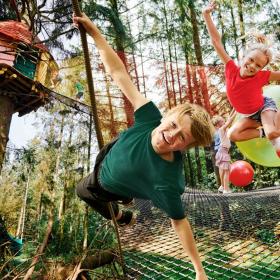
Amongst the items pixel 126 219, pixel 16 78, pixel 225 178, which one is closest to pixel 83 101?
pixel 16 78

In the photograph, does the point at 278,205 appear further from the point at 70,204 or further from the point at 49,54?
the point at 49,54

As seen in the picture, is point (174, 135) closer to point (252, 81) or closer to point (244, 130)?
point (252, 81)

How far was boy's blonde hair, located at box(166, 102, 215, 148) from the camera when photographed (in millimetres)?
1034

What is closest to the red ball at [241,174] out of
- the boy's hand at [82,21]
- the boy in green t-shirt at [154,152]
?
the boy in green t-shirt at [154,152]

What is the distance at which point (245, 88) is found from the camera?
1.99 m

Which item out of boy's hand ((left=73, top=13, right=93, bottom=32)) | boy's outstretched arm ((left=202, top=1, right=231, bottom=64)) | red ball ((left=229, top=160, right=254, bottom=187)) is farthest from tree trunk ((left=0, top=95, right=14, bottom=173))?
boy's hand ((left=73, top=13, right=93, bottom=32))

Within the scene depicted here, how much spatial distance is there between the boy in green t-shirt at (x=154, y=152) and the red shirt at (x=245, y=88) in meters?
0.98

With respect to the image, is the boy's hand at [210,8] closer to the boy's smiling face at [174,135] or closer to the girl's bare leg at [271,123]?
the girl's bare leg at [271,123]

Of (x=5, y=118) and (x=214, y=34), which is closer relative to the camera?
(x=214, y=34)

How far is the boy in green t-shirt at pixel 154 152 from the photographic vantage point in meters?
1.03

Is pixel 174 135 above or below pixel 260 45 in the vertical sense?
below

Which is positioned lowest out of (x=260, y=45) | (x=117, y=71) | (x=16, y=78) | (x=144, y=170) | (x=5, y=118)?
(x=144, y=170)

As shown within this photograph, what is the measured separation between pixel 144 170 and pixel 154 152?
67 mm

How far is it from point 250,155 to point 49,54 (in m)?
2.91
